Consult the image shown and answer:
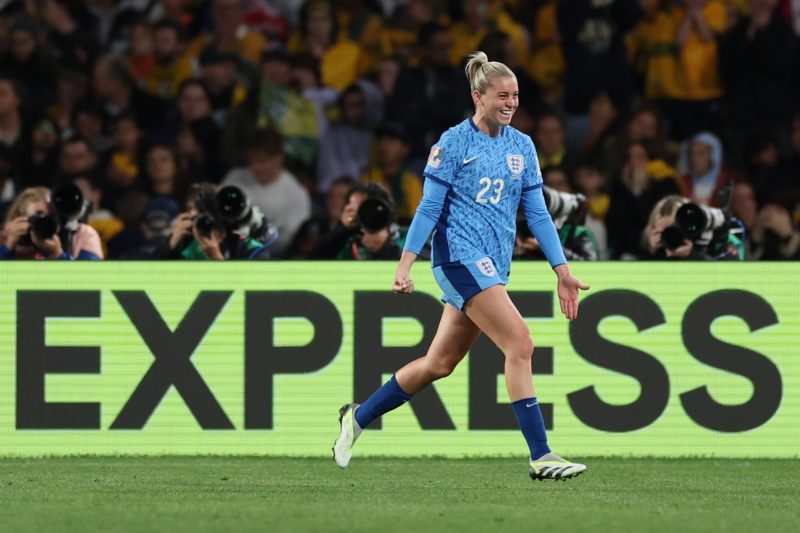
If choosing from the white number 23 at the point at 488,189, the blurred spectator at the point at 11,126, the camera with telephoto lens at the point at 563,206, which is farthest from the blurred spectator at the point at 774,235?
the blurred spectator at the point at 11,126

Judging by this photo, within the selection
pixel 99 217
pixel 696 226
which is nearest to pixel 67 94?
pixel 99 217

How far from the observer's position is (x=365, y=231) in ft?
38.4

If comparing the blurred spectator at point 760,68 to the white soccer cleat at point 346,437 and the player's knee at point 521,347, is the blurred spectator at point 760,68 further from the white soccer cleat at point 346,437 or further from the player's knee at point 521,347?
the player's knee at point 521,347

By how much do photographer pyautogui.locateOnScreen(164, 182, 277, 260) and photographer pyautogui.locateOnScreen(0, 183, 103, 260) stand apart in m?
0.56

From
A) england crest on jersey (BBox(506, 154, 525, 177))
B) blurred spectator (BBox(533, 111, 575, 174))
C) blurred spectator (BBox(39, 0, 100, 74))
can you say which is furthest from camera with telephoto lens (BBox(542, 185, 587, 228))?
blurred spectator (BBox(39, 0, 100, 74))

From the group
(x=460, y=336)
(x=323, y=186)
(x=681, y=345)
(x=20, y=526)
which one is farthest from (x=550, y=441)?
(x=323, y=186)

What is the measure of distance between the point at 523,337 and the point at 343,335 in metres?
2.65

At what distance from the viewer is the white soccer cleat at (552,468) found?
8.66m

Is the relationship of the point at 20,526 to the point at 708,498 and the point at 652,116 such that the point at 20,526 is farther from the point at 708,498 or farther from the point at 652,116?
the point at 652,116

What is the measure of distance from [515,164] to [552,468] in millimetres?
1511

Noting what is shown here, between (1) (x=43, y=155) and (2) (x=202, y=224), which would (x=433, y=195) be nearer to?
(2) (x=202, y=224)

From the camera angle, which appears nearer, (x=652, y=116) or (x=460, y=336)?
(x=460, y=336)

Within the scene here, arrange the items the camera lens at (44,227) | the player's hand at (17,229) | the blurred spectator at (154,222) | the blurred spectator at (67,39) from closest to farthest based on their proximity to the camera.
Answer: the camera lens at (44,227) < the player's hand at (17,229) < the blurred spectator at (154,222) < the blurred spectator at (67,39)

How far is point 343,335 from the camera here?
1108 cm
